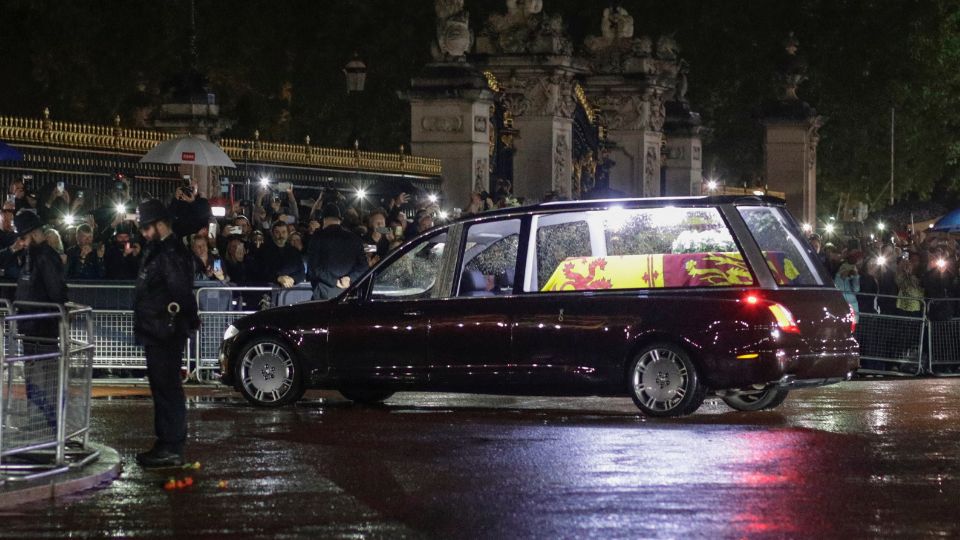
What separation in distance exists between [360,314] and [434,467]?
13.8 feet

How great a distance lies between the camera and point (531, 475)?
1345 centimetres

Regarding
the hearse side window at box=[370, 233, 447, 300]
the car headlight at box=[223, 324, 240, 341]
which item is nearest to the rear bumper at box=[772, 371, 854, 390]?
the hearse side window at box=[370, 233, 447, 300]

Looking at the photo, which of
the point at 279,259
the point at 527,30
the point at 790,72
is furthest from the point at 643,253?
the point at 790,72

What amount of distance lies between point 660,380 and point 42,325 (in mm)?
4805

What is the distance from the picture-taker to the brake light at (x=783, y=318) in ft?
54.4

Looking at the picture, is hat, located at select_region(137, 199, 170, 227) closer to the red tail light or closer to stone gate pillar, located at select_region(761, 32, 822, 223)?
the red tail light

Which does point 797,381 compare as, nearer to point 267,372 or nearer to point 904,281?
point 267,372

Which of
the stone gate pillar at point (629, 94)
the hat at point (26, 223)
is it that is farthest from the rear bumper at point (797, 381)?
the stone gate pillar at point (629, 94)

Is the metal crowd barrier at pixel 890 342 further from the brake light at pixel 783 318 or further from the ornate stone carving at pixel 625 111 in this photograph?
the ornate stone carving at pixel 625 111

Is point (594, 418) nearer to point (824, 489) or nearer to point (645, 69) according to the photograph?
point (824, 489)

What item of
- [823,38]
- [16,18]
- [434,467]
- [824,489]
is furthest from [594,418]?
[823,38]

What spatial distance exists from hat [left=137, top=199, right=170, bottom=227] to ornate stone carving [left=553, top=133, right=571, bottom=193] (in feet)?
68.2

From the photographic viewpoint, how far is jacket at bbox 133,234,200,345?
13938mm

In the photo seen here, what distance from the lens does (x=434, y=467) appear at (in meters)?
14.0
